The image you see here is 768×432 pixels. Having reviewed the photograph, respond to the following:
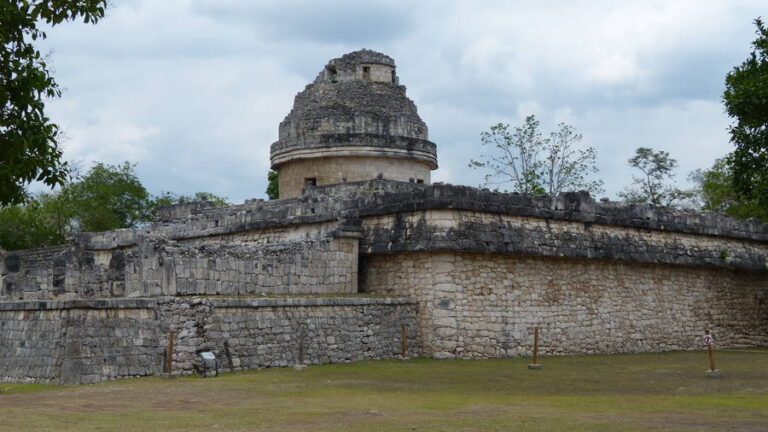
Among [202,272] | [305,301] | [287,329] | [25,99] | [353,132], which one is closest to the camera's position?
[25,99]

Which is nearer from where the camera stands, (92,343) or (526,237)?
(92,343)

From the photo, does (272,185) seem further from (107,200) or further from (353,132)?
(353,132)

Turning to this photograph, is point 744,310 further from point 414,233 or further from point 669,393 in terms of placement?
point 669,393

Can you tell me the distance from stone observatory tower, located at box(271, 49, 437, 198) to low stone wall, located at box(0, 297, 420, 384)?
9.97 meters

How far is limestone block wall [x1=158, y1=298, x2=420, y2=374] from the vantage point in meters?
17.7

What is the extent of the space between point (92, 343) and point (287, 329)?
3678mm

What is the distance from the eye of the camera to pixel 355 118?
29.5 meters

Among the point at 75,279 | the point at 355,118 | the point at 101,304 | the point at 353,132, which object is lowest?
the point at 101,304

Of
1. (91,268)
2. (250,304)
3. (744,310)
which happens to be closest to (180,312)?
(250,304)

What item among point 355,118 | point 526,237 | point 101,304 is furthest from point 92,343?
point 355,118

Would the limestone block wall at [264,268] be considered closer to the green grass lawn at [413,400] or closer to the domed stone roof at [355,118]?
the green grass lawn at [413,400]

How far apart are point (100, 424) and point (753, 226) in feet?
78.3

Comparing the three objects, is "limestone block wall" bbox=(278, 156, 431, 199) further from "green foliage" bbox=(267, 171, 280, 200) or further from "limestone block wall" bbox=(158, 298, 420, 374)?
"green foliage" bbox=(267, 171, 280, 200)

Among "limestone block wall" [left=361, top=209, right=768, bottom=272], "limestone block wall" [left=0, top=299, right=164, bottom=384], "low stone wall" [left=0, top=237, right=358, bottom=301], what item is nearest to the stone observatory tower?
"limestone block wall" [left=361, top=209, right=768, bottom=272]
